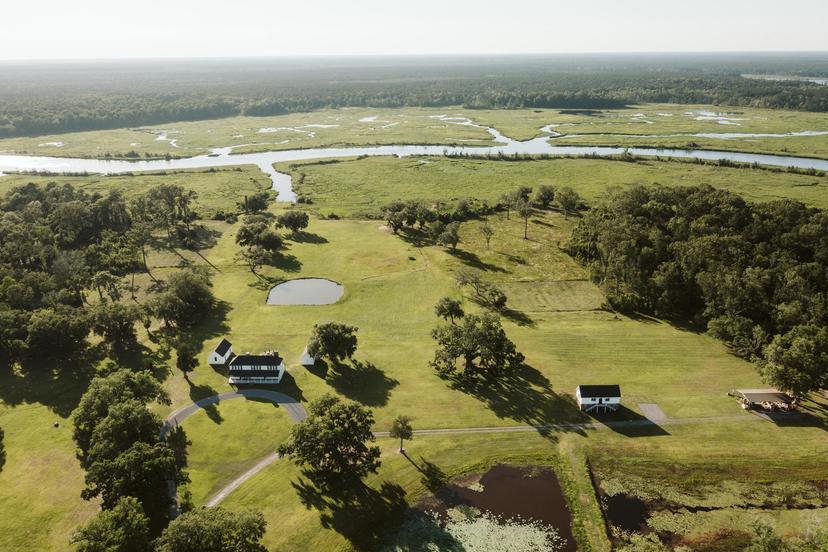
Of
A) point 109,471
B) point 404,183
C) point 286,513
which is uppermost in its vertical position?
point 404,183

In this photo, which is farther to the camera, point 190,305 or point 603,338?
point 190,305

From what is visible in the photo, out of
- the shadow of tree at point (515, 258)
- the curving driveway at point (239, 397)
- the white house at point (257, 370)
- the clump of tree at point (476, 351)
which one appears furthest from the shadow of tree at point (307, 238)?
the curving driveway at point (239, 397)

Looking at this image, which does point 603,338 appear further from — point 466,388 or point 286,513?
point 286,513

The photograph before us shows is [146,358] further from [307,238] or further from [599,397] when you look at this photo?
[599,397]

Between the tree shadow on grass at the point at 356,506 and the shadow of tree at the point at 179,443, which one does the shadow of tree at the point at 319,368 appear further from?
the tree shadow on grass at the point at 356,506

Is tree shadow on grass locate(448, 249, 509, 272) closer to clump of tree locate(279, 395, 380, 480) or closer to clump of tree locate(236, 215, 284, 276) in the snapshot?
clump of tree locate(236, 215, 284, 276)

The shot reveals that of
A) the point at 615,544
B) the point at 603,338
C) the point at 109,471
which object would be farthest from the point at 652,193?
the point at 109,471
